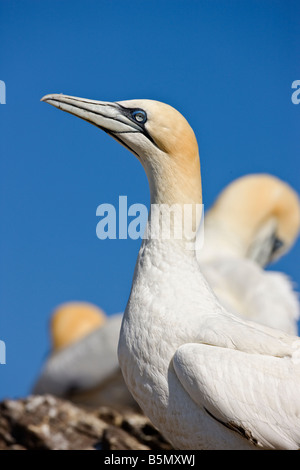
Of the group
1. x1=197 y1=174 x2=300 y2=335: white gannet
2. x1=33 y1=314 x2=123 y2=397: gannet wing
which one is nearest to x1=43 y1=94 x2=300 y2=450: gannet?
x1=33 y1=314 x2=123 y2=397: gannet wing

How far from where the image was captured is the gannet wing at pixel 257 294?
9789 millimetres

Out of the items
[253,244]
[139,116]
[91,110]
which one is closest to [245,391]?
[139,116]

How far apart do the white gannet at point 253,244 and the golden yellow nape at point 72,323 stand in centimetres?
236

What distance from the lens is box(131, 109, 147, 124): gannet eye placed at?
521cm

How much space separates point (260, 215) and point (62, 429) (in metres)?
7.93

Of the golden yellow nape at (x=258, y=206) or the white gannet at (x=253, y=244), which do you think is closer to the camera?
the white gannet at (x=253, y=244)

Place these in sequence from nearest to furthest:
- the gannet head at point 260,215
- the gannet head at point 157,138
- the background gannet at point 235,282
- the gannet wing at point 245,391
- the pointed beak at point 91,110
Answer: the gannet wing at point 245,391, the gannet head at point 157,138, the pointed beak at point 91,110, the background gannet at point 235,282, the gannet head at point 260,215

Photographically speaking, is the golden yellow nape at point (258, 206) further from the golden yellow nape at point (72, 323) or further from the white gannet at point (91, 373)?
the white gannet at point (91, 373)

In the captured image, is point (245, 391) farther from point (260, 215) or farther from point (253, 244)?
point (253, 244)

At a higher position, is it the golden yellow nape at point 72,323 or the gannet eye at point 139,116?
the gannet eye at point 139,116

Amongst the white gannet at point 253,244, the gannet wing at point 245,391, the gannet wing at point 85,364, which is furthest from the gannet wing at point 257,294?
the gannet wing at point 245,391

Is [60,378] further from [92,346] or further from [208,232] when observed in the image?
[208,232]
